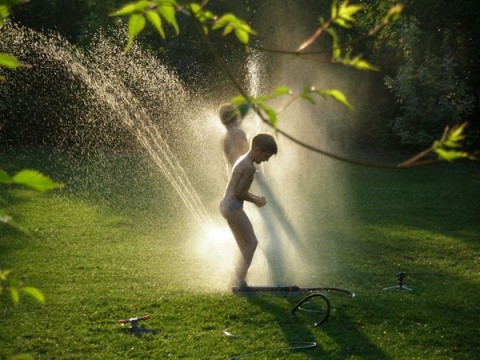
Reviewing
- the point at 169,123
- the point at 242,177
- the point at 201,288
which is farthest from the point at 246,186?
the point at 169,123

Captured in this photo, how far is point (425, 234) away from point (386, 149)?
1207 centimetres

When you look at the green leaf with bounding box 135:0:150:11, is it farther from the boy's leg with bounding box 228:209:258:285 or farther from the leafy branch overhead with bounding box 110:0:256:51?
the boy's leg with bounding box 228:209:258:285

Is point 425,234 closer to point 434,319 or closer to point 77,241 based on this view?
point 434,319

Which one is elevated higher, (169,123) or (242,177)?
(169,123)

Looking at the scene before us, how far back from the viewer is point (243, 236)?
21.1 feet

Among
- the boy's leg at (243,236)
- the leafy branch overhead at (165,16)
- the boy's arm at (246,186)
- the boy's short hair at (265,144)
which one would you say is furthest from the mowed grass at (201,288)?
the boy's short hair at (265,144)

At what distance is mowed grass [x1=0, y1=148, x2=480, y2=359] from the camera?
542cm

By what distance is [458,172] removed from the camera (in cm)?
1745

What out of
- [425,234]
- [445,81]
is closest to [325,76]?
[445,81]

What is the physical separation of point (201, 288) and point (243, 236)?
91cm

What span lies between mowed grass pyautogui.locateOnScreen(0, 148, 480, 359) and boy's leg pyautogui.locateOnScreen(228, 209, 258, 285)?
35 cm

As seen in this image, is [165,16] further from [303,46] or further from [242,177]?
[242,177]

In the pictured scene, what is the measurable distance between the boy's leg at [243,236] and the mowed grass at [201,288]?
350mm

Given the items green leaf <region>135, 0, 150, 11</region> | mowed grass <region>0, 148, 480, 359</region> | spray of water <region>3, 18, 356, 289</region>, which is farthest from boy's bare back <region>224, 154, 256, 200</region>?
green leaf <region>135, 0, 150, 11</region>
